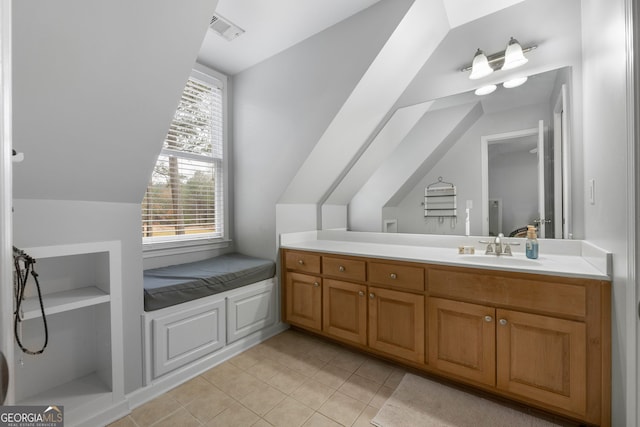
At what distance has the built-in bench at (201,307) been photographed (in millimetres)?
1693

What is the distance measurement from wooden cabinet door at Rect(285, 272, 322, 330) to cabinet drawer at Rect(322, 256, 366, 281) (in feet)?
0.47

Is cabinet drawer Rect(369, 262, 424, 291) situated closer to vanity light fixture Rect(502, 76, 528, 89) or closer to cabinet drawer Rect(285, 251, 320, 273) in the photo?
cabinet drawer Rect(285, 251, 320, 273)

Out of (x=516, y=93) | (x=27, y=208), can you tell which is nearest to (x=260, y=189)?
(x=27, y=208)

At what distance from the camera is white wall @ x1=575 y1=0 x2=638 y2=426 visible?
99 centimetres

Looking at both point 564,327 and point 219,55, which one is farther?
point 219,55

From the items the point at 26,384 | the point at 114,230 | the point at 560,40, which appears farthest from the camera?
the point at 560,40

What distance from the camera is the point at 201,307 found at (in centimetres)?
192

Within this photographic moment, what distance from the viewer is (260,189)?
2621 mm

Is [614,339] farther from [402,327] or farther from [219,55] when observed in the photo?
[219,55]

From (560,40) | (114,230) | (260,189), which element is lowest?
(114,230)

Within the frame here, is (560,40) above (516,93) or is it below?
above

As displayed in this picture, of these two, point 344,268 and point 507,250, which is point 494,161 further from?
point 344,268

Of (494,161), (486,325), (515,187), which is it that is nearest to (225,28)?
(494,161)

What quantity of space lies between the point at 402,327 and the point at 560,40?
213 cm
